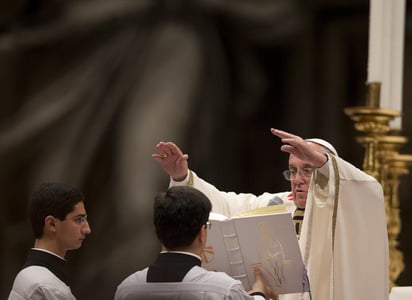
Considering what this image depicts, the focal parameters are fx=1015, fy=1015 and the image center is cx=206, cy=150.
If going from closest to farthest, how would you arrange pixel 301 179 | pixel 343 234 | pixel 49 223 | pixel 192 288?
pixel 192 288 → pixel 49 223 → pixel 343 234 → pixel 301 179

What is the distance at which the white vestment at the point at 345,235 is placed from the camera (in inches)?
178

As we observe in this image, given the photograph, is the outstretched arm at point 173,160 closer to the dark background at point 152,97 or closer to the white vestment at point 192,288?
the white vestment at point 192,288

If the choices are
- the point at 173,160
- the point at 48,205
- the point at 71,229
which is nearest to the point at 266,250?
the point at 71,229

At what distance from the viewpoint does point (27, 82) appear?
747cm

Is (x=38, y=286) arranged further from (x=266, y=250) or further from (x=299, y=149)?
(x=299, y=149)

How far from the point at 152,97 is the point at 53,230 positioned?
3935 mm

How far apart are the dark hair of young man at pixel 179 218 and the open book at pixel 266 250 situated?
635mm

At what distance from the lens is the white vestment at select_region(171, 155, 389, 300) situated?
452cm

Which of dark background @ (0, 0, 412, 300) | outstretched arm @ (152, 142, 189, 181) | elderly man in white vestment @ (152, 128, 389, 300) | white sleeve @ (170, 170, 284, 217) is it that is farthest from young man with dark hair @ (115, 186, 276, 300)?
dark background @ (0, 0, 412, 300)

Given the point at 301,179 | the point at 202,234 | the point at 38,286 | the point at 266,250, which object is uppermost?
the point at 301,179

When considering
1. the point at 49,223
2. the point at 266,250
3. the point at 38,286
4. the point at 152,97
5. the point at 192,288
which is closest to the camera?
the point at 192,288

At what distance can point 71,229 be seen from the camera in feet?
12.6

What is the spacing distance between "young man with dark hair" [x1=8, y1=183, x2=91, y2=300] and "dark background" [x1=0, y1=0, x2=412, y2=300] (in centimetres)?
355

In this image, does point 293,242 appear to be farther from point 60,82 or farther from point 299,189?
point 60,82
